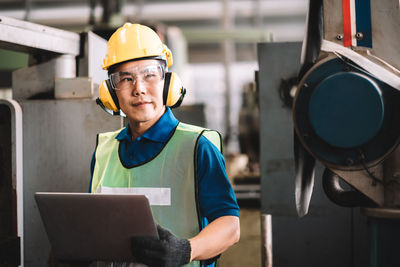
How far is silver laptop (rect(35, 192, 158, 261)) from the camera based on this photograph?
826 mm

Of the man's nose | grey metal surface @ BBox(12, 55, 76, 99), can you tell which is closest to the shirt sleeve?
the man's nose

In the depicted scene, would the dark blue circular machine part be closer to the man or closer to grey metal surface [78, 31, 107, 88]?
the man

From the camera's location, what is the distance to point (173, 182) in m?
1.05

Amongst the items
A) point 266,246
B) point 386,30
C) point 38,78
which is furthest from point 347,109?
point 38,78

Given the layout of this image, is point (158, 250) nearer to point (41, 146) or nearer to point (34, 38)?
point (41, 146)

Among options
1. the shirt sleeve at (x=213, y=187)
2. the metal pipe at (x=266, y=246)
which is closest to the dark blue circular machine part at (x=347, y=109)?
the shirt sleeve at (x=213, y=187)

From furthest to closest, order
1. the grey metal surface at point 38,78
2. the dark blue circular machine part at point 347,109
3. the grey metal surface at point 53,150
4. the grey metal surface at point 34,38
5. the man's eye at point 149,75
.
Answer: the grey metal surface at point 38,78 < the grey metal surface at point 53,150 < the grey metal surface at point 34,38 < the man's eye at point 149,75 < the dark blue circular machine part at point 347,109

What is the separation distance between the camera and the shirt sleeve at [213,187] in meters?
0.98

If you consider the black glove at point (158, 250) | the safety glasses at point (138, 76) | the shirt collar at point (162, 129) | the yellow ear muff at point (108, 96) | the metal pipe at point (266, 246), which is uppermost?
the safety glasses at point (138, 76)

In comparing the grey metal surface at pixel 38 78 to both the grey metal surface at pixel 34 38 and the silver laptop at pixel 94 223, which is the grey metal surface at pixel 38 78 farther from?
the silver laptop at pixel 94 223

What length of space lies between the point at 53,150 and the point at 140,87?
60 centimetres

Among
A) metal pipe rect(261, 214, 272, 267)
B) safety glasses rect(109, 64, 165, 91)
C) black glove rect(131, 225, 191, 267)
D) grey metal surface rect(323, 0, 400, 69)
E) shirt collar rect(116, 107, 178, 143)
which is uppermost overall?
grey metal surface rect(323, 0, 400, 69)

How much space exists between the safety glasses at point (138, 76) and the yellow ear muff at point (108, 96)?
35mm

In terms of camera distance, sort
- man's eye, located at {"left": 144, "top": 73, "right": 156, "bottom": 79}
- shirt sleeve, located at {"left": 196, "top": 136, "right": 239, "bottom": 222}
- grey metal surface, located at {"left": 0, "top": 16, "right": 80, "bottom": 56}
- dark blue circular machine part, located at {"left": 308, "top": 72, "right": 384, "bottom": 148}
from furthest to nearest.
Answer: grey metal surface, located at {"left": 0, "top": 16, "right": 80, "bottom": 56} → man's eye, located at {"left": 144, "top": 73, "right": 156, "bottom": 79} → shirt sleeve, located at {"left": 196, "top": 136, "right": 239, "bottom": 222} → dark blue circular machine part, located at {"left": 308, "top": 72, "right": 384, "bottom": 148}
